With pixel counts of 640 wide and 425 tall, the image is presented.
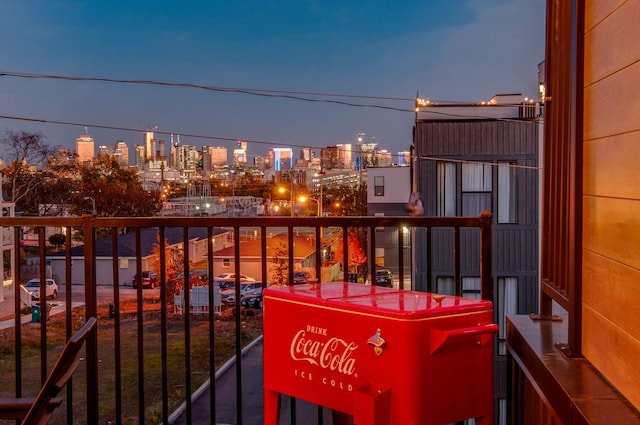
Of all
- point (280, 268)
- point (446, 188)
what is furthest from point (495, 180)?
point (280, 268)

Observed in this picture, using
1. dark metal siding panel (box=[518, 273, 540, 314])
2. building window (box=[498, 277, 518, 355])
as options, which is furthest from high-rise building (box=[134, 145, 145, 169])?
dark metal siding panel (box=[518, 273, 540, 314])

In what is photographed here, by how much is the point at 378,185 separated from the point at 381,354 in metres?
16.9

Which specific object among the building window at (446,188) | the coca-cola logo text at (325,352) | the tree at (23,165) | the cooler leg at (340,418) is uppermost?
the tree at (23,165)

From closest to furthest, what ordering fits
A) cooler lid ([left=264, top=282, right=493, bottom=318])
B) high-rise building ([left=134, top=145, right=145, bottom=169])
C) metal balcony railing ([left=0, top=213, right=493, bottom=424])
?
cooler lid ([left=264, top=282, right=493, bottom=318])
metal balcony railing ([left=0, top=213, right=493, bottom=424])
high-rise building ([left=134, top=145, right=145, bottom=169])

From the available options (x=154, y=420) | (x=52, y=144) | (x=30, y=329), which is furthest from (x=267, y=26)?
(x=154, y=420)

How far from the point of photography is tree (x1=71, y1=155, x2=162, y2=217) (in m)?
29.1

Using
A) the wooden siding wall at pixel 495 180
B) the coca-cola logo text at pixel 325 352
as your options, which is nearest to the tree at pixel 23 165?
the wooden siding wall at pixel 495 180

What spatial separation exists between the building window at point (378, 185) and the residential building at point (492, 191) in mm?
7953

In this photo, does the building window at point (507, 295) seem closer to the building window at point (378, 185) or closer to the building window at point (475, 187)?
the building window at point (475, 187)

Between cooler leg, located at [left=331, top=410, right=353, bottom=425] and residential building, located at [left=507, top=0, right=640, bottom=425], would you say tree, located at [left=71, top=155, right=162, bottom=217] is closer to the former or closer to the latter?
cooler leg, located at [left=331, top=410, right=353, bottom=425]

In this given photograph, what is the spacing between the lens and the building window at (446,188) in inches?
392

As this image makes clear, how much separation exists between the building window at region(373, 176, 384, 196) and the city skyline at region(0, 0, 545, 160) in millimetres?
10751

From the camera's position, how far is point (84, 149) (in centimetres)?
3400

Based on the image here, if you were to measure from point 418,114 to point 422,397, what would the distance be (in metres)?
9.62
